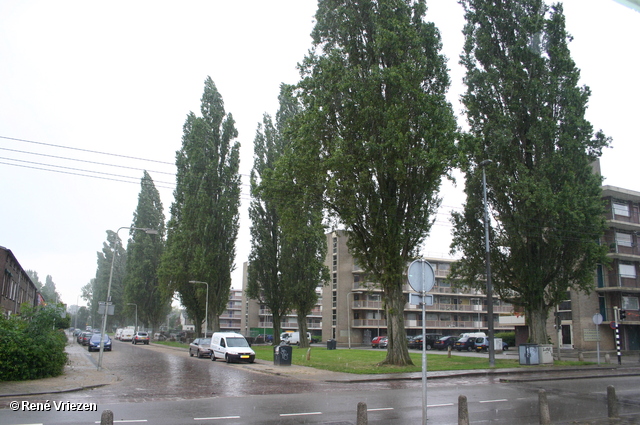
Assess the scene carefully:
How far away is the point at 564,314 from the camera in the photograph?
159ft

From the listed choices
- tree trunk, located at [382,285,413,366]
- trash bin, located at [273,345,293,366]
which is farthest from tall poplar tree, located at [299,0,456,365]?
trash bin, located at [273,345,293,366]

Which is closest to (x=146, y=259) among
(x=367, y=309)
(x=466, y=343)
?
(x=367, y=309)

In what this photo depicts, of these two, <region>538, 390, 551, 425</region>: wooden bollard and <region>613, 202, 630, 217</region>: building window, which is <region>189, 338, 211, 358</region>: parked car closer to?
<region>538, 390, 551, 425</region>: wooden bollard

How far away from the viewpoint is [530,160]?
29.7m

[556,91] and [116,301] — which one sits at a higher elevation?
[556,91]

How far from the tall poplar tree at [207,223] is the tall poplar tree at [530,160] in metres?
23.7

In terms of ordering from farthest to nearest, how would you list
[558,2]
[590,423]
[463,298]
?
[463,298] → [558,2] → [590,423]

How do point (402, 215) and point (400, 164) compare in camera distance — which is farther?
point (402, 215)

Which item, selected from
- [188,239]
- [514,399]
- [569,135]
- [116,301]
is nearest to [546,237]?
[569,135]

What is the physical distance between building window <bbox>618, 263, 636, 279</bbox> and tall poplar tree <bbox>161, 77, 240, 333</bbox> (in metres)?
37.3

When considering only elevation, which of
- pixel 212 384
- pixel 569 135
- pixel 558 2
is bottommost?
pixel 212 384

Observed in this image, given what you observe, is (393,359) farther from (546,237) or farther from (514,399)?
(546,237)

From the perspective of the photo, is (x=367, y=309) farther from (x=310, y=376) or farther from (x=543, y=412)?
(x=543, y=412)

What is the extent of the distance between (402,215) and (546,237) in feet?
34.4
